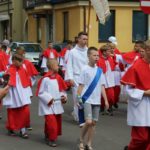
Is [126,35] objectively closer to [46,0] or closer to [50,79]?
[46,0]

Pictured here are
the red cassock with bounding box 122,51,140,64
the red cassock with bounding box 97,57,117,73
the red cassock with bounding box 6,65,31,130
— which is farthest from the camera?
the red cassock with bounding box 97,57,117,73

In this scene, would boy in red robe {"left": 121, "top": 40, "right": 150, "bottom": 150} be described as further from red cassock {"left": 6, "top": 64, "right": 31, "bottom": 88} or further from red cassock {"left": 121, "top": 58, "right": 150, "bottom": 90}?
red cassock {"left": 6, "top": 64, "right": 31, "bottom": 88}

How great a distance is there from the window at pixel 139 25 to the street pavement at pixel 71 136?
24694 mm

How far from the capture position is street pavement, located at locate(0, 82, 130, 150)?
973 centimetres

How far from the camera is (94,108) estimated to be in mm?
9188

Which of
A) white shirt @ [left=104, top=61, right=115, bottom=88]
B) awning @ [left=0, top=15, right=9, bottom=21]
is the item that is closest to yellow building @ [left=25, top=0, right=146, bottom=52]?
awning @ [left=0, top=15, right=9, bottom=21]

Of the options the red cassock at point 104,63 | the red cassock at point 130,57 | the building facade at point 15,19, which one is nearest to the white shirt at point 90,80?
Answer: the red cassock at point 130,57

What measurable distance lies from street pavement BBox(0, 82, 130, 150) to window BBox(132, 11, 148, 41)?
2469 cm

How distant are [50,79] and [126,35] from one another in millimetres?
27721

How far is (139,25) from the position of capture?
37750 mm

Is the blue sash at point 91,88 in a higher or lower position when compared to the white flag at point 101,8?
lower

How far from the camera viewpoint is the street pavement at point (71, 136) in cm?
973

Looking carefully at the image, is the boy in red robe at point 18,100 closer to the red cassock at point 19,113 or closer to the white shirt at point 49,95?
the red cassock at point 19,113

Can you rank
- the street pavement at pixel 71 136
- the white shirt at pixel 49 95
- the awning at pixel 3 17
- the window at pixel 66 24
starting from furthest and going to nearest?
the awning at pixel 3 17, the window at pixel 66 24, the white shirt at pixel 49 95, the street pavement at pixel 71 136
